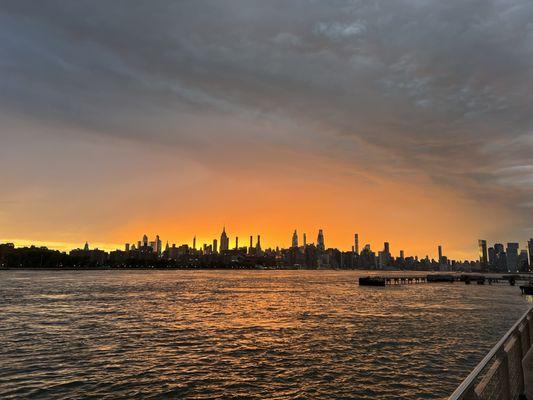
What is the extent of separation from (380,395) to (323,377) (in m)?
4.46

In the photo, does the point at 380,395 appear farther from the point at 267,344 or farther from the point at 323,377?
the point at 267,344

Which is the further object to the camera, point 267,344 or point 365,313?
point 365,313

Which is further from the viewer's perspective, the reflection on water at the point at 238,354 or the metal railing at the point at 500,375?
the reflection on water at the point at 238,354

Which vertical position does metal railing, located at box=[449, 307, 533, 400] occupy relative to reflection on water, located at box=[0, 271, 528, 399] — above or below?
above

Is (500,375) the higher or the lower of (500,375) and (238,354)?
the higher

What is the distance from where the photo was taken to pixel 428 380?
87.1ft

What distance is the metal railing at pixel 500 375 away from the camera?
5.61m

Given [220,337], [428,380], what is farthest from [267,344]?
[428,380]

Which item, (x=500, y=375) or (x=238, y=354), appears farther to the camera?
(x=238, y=354)

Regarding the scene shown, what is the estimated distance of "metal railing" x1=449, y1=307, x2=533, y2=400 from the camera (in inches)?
221

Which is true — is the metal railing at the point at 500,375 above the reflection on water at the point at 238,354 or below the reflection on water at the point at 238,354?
above

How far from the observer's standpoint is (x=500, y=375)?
7.81 meters

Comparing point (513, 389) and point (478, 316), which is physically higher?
point (513, 389)

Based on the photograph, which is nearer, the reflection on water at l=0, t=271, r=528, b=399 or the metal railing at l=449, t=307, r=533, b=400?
the metal railing at l=449, t=307, r=533, b=400
